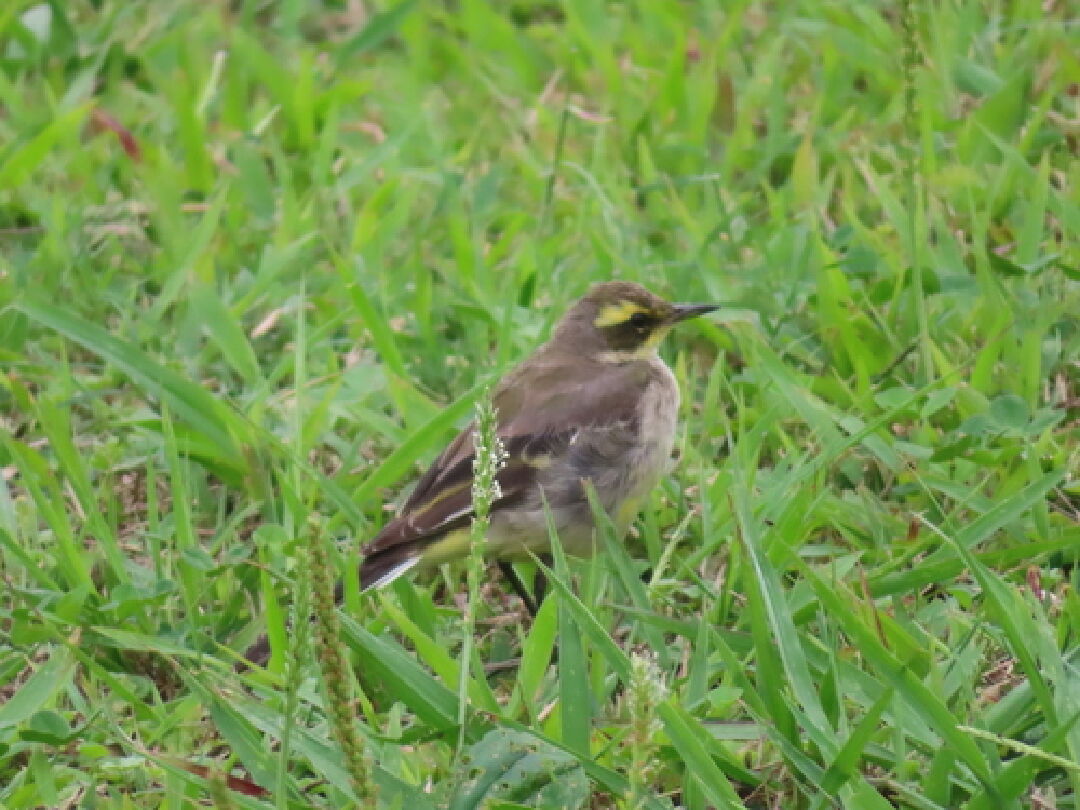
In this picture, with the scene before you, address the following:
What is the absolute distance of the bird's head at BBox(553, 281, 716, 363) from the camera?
21.5 feet

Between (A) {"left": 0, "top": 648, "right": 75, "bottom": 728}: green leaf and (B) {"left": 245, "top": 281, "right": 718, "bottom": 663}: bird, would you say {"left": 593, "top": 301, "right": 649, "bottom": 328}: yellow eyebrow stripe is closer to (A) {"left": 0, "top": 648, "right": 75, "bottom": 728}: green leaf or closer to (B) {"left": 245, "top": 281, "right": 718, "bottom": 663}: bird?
(B) {"left": 245, "top": 281, "right": 718, "bottom": 663}: bird

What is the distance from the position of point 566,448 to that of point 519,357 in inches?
38.1

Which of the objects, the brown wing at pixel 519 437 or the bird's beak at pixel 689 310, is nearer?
the brown wing at pixel 519 437

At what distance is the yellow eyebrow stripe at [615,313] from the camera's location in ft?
21.4

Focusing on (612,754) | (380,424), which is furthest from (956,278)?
(612,754)

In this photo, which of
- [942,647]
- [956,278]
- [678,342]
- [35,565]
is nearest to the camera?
[942,647]

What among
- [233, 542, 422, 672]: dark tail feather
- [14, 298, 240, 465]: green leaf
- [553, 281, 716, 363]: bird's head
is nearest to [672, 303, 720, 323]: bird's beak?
[553, 281, 716, 363]: bird's head

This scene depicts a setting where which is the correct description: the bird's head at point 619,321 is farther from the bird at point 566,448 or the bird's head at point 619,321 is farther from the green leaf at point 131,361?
the green leaf at point 131,361

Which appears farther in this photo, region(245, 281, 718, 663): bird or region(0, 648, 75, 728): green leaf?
region(245, 281, 718, 663): bird

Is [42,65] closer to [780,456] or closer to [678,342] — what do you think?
[678,342]

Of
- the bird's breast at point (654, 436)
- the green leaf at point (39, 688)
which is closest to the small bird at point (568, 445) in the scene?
the bird's breast at point (654, 436)

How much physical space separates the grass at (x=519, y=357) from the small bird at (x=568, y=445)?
174 mm

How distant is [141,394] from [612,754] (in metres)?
3.10

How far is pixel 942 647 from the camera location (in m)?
4.86
